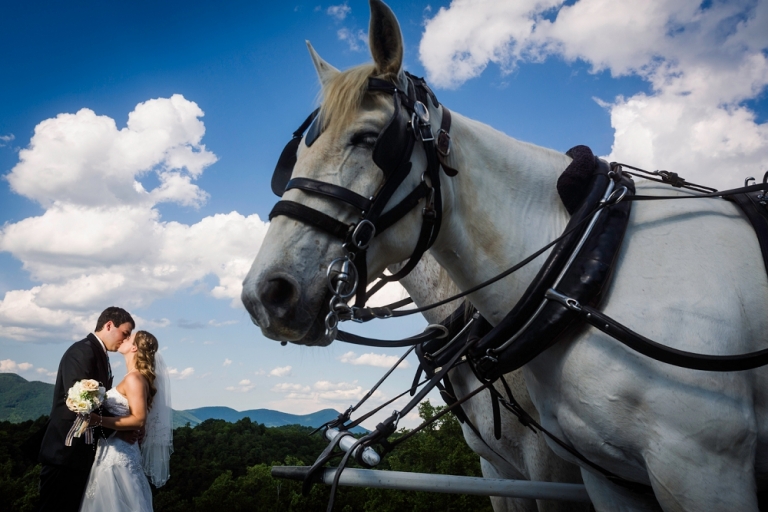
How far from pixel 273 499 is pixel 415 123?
10111 mm

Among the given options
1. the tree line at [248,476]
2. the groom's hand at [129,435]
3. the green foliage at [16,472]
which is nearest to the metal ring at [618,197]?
the groom's hand at [129,435]

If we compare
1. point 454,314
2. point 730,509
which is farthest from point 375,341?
point 730,509

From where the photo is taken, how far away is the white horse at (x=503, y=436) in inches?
131

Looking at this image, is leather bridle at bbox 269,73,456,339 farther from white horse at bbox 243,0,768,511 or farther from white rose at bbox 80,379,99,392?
white rose at bbox 80,379,99,392

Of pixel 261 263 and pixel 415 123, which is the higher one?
pixel 415 123

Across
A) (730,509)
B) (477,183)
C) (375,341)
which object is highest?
(477,183)

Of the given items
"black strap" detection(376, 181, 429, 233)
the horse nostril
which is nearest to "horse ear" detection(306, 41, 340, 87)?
"black strap" detection(376, 181, 429, 233)

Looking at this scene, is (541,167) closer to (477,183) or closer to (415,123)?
(477,183)

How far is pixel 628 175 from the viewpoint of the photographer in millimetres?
2742

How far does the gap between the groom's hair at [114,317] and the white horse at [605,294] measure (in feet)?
15.1

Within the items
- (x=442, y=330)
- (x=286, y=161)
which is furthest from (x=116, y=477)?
(x=286, y=161)

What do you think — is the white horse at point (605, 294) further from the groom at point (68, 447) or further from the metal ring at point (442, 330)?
the groom at point (68, 447)

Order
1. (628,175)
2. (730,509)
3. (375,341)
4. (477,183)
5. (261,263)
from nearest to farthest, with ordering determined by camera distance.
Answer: (730,509) < (261,263) < (477,183) < (628,175) < (375,341)

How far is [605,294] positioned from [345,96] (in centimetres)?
135
